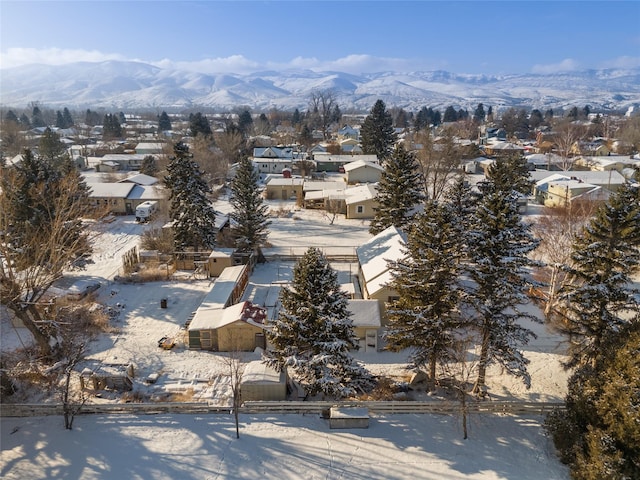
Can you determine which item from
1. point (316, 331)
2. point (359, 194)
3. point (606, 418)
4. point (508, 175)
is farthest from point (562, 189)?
point (316, 331)

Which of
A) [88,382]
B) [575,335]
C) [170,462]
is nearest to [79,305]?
[88,382]

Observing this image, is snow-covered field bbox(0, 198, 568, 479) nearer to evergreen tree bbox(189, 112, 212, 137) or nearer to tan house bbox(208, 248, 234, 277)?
tan house bbox(208, 248, 234, 277)

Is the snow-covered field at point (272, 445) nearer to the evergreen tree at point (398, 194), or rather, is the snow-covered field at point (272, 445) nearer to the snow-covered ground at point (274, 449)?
the snow-covered ground at point (274, 449)

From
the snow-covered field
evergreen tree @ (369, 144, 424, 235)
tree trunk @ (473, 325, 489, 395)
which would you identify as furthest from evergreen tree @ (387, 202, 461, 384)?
evergreen tree @ (369, 144, 424, 235)

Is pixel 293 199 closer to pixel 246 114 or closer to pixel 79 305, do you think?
pixel 79 305

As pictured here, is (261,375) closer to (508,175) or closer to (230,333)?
(230,333)
